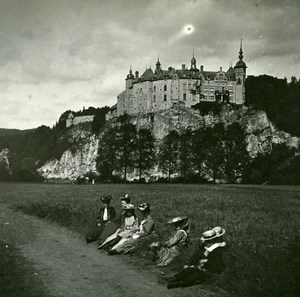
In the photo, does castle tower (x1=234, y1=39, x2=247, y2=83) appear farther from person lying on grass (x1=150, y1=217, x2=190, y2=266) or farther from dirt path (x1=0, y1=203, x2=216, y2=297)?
person lying on grass (x1=150, y1=217, x2=190, y2=266)

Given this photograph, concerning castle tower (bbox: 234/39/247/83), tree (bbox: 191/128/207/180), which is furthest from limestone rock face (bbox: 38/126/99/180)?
castle tower (bbox: 234/39/247/83)

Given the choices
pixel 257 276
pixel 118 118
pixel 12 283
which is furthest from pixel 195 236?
pixel 118 118

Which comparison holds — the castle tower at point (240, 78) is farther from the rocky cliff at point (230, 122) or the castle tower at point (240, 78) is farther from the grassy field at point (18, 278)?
the grassy field at point (18, 278)

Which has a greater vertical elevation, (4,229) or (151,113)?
(151,113)

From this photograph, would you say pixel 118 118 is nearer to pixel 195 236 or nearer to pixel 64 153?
pixel 64 153

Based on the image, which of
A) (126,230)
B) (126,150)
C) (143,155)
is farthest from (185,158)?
(126,230)

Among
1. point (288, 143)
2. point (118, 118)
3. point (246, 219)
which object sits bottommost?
point (246, 219)
